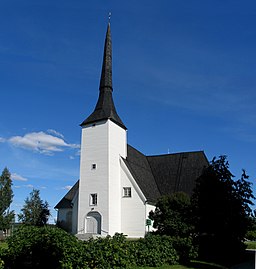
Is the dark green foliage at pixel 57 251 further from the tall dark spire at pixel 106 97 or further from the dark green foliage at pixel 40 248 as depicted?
the tall dark spire at pixel 106 97

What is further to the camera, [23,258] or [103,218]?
[103,218]

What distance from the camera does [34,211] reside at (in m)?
35.1

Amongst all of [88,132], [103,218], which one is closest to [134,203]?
[103,218]

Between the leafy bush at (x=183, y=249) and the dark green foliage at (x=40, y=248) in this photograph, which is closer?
the dark green foliage at (x=40, y=248)

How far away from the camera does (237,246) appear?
1970cm

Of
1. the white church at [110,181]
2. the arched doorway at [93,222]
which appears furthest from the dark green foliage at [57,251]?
the white church at [110,181]

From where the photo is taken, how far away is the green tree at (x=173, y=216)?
74.6 ft

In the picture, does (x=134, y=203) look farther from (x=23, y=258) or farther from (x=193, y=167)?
(x=23, y=258)

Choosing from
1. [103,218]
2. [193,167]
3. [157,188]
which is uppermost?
[193,167]

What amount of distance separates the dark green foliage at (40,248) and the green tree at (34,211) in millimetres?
25526

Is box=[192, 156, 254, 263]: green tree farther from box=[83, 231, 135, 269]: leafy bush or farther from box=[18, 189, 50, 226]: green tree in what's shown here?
box=[18, 189, 50, 226]: green tree

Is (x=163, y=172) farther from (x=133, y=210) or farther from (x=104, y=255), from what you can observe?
(x=104, y=255)

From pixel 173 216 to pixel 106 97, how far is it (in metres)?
15.1

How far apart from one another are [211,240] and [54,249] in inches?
487
